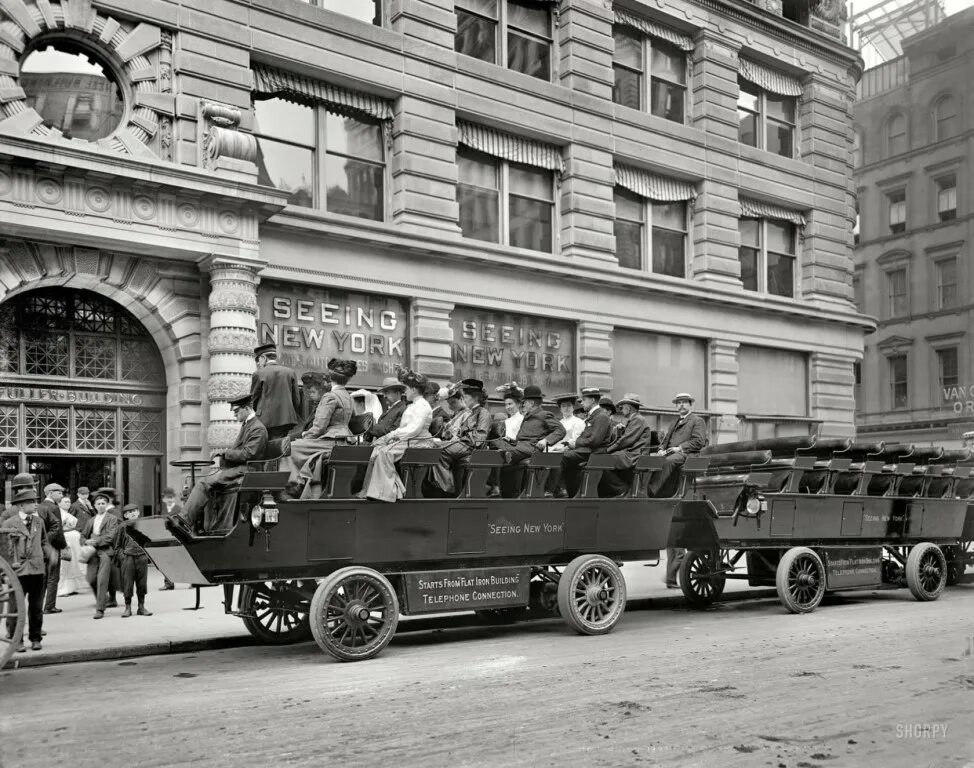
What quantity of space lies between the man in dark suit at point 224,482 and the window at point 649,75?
1585 centimetres

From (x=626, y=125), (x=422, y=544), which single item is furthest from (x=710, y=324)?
(x=422, y=544)

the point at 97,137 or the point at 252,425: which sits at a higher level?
the point at 97,137

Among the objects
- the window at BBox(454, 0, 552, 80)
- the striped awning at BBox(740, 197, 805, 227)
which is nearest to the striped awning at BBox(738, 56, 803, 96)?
the striped awning at BBox(740, 197, 805, 227)

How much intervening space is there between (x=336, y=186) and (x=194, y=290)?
12.2 feet

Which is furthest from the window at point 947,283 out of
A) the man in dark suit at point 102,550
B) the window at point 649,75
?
the man in dark suit at point 102,550

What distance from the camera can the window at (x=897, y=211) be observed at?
43594mm

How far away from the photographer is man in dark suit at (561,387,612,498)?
34.1 ft

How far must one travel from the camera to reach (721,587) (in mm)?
13281

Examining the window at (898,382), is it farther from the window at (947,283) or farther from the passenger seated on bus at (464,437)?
the passenger seated on bus at (464,437)

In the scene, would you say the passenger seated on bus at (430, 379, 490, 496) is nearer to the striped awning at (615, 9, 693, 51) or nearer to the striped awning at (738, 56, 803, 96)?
the striped awning at (615, 9, 693, 51)

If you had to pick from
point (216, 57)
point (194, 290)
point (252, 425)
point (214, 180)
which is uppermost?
point (216, 57)

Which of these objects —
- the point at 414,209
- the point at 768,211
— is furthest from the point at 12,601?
the point at 768,211

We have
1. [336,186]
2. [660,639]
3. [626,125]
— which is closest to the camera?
[660,639]

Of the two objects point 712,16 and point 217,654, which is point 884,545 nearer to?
point 217,654
